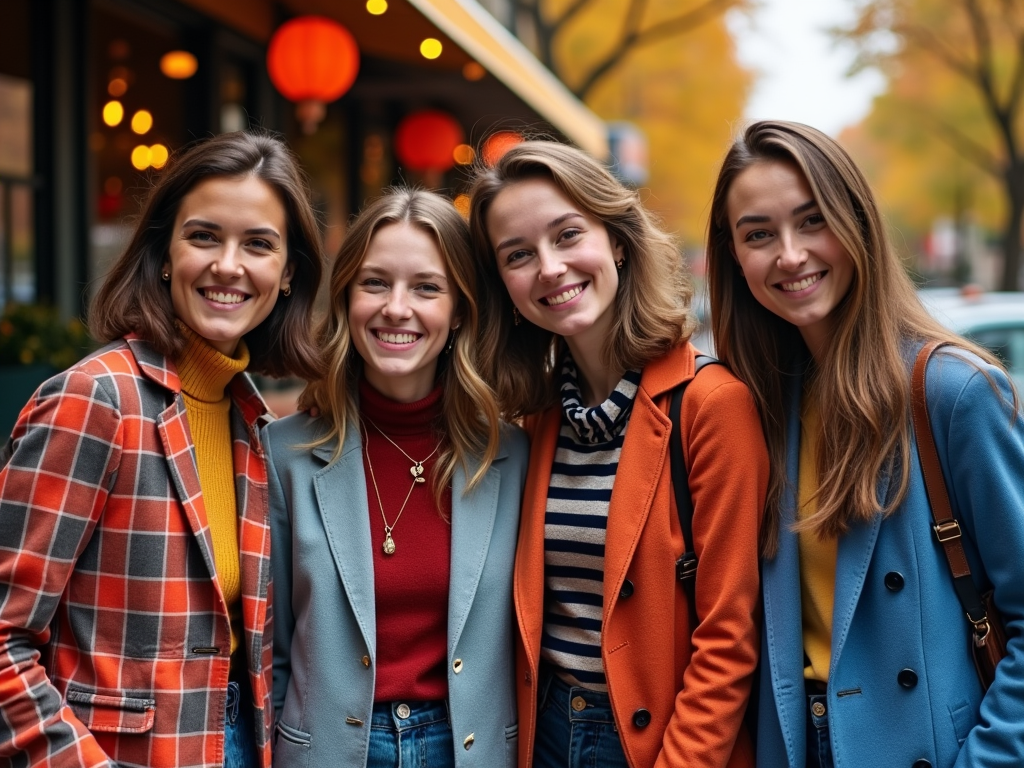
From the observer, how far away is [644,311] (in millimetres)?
2807

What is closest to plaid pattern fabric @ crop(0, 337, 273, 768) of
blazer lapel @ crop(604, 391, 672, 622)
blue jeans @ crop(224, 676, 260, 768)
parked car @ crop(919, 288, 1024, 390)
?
blue jeans @ crop(224, 676, 260, 768)

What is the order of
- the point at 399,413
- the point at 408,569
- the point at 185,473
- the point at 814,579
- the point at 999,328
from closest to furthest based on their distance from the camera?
the point at 185,473 < the point at 814,579 < the point at 408,569 < the point at 399,413 < the point at 999,328

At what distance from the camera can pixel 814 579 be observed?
248 cm

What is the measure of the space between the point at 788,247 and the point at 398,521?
128 cm

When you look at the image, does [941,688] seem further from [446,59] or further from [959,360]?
[446,59]

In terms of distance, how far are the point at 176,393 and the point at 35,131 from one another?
19.9 ft

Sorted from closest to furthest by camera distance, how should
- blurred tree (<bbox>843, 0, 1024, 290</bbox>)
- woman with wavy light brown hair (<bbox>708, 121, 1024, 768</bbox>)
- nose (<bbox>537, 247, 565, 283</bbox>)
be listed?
1. woman with wavy light brown hair (<bbox>708, 121, 1024, 768</bbox>)
2. nose (<bbox>537, 247, 565, 283</bbox>)
3. blurred tree (<bbox>843, 0, 1024, 290</bbox>)

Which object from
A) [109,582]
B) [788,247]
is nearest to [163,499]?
[109,582]

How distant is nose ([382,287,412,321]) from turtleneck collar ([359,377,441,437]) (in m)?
0.27

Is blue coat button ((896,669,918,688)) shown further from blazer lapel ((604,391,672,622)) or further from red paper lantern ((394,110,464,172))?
red paper lantern ((394,110,464,172))

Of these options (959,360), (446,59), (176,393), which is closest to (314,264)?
(176,393)

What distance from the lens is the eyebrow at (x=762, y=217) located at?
246cm

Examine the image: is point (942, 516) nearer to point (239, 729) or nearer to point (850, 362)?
point (850, 362)

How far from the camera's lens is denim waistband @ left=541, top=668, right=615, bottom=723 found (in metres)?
2.60
